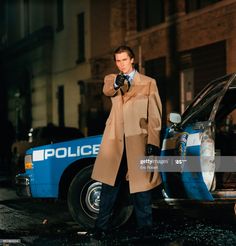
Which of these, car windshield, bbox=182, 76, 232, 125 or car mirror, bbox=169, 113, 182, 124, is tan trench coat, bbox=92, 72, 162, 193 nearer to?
car mirror, bbox=169, 113, 182, 124

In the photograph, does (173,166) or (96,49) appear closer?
(173,166)

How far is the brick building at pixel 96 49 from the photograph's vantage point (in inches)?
735

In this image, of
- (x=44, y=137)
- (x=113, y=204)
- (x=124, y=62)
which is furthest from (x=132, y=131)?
(x=44, y=137)

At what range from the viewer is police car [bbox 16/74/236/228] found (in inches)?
271

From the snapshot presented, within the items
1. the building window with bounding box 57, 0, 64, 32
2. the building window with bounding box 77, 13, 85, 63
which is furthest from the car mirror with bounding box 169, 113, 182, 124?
the building window with bounding box 57, 0, 64, 32

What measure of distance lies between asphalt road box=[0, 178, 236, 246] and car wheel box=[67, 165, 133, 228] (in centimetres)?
18

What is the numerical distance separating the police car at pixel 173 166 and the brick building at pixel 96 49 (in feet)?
27.7

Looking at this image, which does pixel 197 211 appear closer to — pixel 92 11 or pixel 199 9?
pixel 199 9

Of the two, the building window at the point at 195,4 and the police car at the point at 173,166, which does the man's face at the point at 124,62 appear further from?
the building window at the point at 195,4

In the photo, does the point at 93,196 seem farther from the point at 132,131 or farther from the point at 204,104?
the point at 204,104

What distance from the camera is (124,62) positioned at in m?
6.38

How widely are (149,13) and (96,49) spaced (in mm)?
3960

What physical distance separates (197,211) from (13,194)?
4319 mm

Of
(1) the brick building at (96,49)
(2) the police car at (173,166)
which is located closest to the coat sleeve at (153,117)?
(2) the police car at (173,166)
